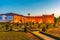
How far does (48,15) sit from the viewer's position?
73.4ft

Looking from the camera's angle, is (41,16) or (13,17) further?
(13,17)

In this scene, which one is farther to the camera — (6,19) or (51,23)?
(6,19)

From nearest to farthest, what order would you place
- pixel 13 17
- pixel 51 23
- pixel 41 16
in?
1. pixel 51 23
2. pixel 41 16
3. pixel 13 17

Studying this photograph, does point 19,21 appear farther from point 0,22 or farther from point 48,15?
point 48,15

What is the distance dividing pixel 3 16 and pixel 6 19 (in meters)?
0.64

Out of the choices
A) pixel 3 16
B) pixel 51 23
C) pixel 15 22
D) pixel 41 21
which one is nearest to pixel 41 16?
pixel 41 21

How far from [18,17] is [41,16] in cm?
388

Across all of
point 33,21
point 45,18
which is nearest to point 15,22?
point 33,21

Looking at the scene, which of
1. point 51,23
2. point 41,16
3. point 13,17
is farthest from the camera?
point 13,17

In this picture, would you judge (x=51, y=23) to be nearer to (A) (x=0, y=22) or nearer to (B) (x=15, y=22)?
(B) (x=15, y=22)

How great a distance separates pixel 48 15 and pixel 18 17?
5066 mm

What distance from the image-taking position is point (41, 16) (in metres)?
23.2

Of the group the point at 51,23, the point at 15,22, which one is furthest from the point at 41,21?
the point at 15,22

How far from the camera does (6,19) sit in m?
23.5
